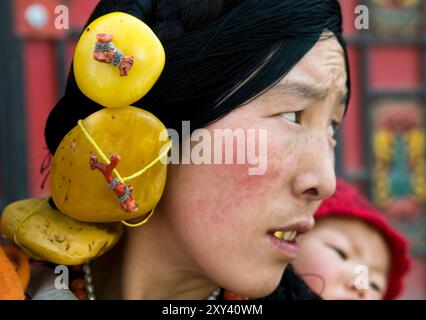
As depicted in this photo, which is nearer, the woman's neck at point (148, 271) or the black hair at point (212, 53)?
the black hair at point (212, 53)

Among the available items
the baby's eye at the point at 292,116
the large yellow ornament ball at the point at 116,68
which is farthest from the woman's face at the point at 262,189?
the large yellow ornament ball at the point at 116,68

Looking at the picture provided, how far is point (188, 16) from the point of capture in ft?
4.07

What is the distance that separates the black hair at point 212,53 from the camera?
4.02 feet

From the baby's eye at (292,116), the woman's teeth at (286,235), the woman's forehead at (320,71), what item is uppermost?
the woman's forehead at (320,71)

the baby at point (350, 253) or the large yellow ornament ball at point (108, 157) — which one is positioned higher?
the large yellow ornament ball at point (108, 157)

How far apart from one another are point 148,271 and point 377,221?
67 centimetres

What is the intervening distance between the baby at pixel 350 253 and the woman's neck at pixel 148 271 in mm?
363

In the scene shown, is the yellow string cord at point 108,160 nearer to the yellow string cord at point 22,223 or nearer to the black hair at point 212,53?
the black hair at point 212,53

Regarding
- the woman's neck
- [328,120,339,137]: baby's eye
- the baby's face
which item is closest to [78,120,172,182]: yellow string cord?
the woman's neck

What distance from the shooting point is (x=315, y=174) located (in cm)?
126

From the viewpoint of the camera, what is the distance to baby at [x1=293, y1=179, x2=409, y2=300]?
5.57ft

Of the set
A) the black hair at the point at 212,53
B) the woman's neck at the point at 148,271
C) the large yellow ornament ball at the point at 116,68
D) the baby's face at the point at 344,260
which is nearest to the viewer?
the large yellow ornament ball at the point at 116,68

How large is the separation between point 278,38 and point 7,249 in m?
0.61
